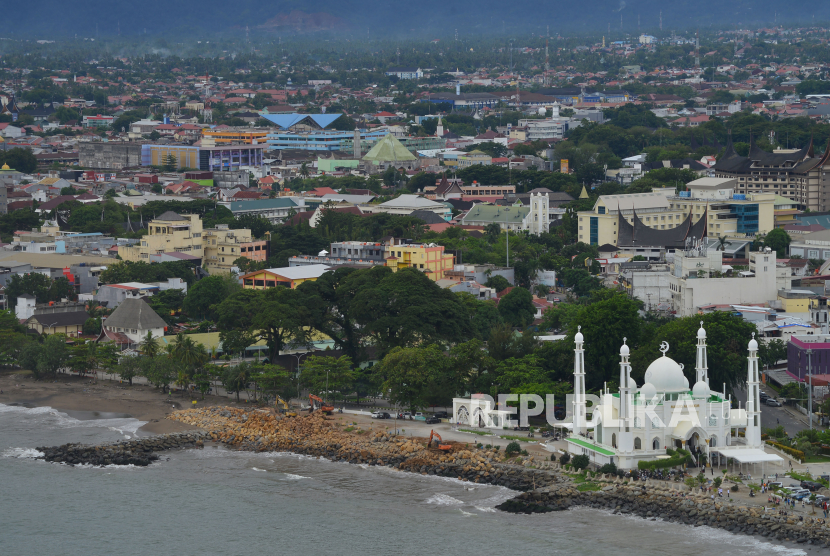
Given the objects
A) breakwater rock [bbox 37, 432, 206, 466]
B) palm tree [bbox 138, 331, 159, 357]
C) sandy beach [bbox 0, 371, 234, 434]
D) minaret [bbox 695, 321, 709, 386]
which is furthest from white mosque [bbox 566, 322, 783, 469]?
palm tree [bbox 138, 331, 159, 357]

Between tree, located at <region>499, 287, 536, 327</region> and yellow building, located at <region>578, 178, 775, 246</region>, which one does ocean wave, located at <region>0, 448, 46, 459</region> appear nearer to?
tree, located at <region>499, 287, 536, 327</region>

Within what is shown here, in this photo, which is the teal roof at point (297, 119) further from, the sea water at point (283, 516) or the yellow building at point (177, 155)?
the sea water at point (283, 516)

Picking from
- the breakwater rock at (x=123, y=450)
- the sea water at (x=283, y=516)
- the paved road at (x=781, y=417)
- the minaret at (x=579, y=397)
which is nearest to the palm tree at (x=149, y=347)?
the breakwater rock at (x=123, y=450)

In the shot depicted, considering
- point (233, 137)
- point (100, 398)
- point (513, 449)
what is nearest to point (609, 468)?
point (513, 449)

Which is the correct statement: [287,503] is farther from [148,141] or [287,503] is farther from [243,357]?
[148,141]

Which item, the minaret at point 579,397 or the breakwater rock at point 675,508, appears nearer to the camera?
the breakwater rock at point 675,508

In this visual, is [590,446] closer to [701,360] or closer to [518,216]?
[701,360]
